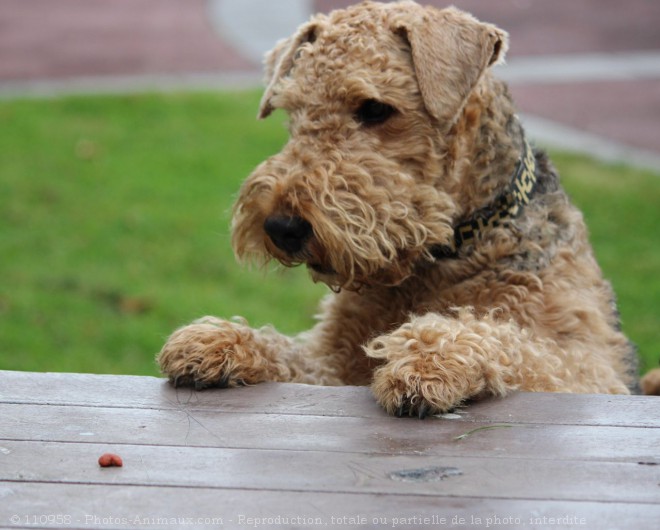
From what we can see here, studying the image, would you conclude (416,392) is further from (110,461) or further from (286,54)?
(286,54)

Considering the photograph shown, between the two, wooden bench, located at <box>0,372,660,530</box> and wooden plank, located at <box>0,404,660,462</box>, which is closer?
wooden bench, located at <box>0,372,660,530</box>

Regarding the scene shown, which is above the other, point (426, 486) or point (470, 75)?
point (470, 75)

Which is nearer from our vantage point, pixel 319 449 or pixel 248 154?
pixel 319 449

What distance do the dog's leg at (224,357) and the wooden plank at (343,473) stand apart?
55 centimetres

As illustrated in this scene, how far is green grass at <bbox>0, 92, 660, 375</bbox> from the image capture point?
652cm

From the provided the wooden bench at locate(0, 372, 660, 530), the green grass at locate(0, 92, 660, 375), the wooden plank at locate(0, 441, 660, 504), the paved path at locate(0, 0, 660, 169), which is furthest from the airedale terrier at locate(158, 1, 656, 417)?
the paved path at locate(0, 0, 660, 169)

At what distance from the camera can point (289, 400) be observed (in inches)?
124

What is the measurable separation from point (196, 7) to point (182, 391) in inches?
592

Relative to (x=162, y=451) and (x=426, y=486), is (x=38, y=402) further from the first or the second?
(x=426, y=486)

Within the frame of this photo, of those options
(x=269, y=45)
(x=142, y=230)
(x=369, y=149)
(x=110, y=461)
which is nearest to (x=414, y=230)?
(x=369, y=149)

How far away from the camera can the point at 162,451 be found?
8.96 ft

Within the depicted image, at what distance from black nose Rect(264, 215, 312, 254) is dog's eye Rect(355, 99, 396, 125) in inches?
20.4

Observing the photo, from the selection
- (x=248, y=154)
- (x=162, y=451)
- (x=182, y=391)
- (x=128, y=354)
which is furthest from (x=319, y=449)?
(x=248, y=154)

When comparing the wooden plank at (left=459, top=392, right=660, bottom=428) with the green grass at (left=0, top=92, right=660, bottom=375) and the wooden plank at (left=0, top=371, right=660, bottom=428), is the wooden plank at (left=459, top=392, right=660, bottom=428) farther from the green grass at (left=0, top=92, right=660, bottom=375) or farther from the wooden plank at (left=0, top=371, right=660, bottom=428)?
the green grass at (left=0, top=92, right=660, bottom=375)
